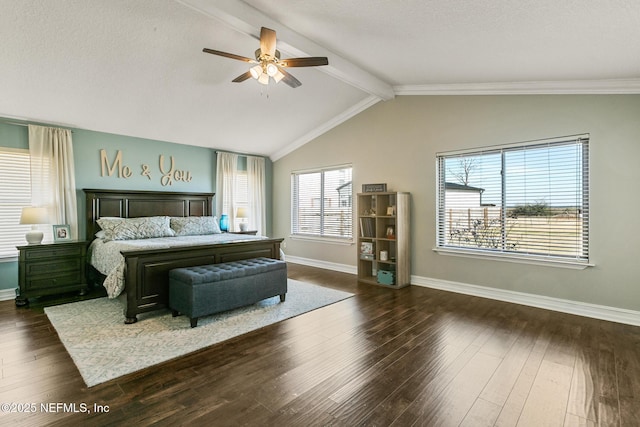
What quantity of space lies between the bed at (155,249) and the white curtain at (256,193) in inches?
40.9

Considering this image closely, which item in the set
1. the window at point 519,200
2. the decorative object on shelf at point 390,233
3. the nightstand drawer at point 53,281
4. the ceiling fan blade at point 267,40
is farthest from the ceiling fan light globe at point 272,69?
the nightstand drawer at point 53,281

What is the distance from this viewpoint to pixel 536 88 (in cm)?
383

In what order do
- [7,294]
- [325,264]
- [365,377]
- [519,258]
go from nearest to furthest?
[365,377]
[519,258]
[7,294]
[325,264]

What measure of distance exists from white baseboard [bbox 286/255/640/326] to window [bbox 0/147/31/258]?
19.5ft

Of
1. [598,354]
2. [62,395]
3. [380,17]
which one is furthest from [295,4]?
[598,354]

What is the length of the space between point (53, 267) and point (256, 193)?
3.84m

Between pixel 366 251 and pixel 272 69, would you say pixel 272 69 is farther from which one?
pixel 366 251

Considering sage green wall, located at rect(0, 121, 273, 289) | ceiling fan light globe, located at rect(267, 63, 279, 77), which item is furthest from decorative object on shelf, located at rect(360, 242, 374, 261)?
sage green wall, located at rect(0, 121, 273, 289)

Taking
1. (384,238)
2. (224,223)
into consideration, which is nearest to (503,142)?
(384,238)

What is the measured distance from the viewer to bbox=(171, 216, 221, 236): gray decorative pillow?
5.27 m

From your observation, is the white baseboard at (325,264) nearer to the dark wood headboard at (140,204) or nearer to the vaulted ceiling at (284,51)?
the dark wood headboard at (140,204)

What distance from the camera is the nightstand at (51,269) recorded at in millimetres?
3949

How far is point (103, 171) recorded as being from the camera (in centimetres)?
509

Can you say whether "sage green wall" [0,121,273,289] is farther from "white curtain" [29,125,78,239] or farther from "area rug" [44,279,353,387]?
"area rug" [44,279,353,387]
